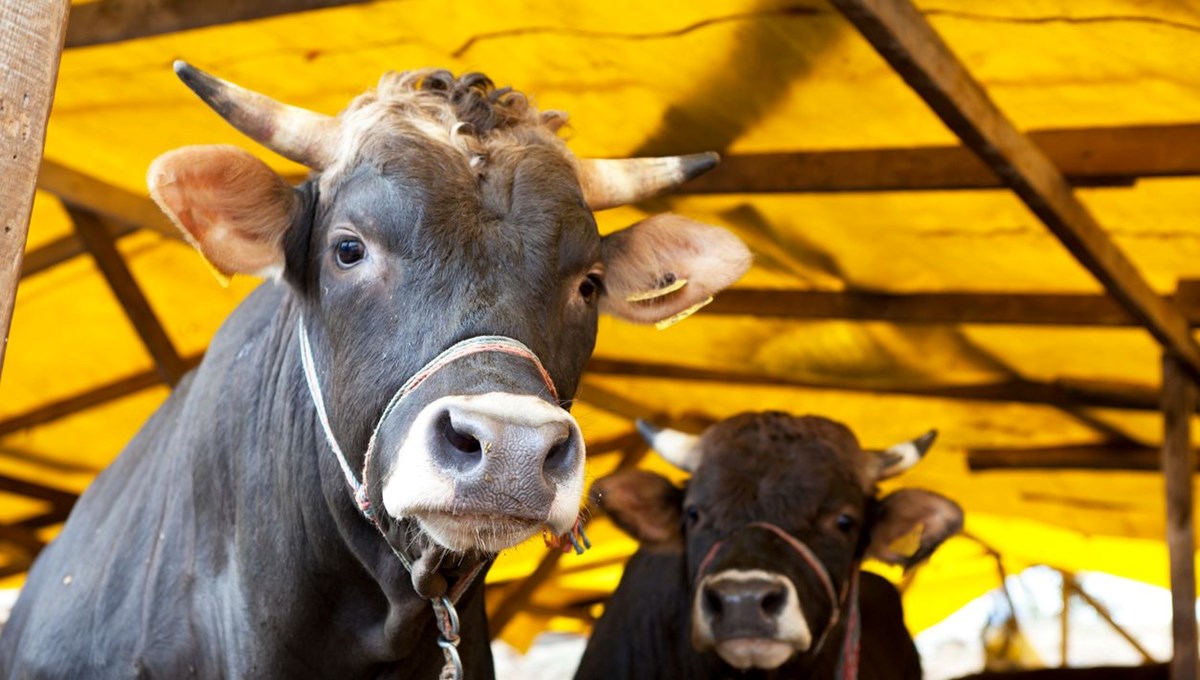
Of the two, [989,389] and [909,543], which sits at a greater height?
[909,543]

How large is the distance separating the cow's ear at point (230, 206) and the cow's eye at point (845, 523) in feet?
9.36

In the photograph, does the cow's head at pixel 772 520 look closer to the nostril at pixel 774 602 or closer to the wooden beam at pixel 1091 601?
the nostril at pixel 774 602

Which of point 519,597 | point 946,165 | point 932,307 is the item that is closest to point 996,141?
point 946,165

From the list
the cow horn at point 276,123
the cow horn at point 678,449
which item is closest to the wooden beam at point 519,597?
the cow horn at point 678,449

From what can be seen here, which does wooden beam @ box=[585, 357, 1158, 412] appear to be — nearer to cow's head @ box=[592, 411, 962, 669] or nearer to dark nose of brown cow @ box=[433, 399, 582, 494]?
cow's head @ box=[592, 411, 962, 669]

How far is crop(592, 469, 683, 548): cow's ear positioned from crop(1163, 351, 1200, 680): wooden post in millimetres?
2816

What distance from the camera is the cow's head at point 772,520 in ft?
16.1

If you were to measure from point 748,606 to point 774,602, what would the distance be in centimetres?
11

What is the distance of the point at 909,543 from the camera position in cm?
575

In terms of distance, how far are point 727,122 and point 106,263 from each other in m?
3.38

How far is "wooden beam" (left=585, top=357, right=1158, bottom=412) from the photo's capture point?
344 inches

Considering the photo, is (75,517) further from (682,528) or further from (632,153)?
(632,153)

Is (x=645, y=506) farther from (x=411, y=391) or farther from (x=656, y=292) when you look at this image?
(x=411, y=391)

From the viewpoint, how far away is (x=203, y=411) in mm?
3787
